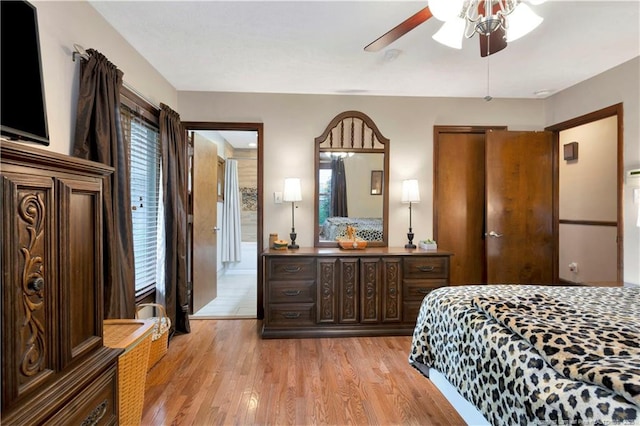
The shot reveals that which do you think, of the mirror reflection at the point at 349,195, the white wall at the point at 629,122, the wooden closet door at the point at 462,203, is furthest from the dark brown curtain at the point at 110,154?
the white wall at the point at 629,122

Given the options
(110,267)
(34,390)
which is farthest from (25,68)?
(110,267)

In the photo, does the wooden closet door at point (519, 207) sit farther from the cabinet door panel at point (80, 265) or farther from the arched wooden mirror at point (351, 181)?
the cabinet door panel at point (80, 265)

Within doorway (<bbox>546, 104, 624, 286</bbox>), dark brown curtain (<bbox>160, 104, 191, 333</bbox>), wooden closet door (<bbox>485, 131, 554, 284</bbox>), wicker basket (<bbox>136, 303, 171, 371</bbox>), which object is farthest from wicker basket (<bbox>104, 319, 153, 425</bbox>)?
doorway (<bbox>546, 104, 624, 286</bbox>)

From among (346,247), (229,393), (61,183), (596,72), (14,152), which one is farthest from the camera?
(346,247)

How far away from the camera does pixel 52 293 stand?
0.94 meters

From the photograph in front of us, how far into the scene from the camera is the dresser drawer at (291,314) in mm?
2902

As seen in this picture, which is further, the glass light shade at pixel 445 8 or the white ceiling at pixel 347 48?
the white ceiling at pixel 347 48

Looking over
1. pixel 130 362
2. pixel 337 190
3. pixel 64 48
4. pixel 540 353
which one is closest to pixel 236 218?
pixel 337 190

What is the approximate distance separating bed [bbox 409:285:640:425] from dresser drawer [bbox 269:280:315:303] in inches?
50.4

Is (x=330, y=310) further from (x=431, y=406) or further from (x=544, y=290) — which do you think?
(x=544, y=290)

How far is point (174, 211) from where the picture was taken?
287 centimetres

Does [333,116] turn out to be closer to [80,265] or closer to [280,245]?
[280,245]

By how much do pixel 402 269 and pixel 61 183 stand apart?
2.67m

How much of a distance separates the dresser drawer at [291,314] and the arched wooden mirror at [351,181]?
745 mm
